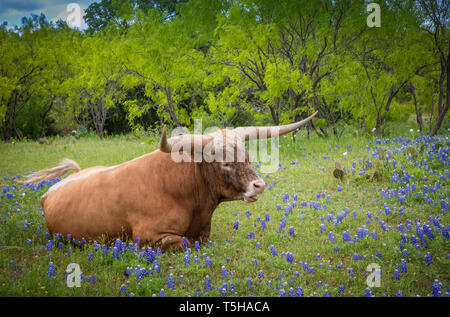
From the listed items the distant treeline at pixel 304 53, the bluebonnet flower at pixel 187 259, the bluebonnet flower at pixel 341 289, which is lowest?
the bluebonnet flower at pixel 341 289

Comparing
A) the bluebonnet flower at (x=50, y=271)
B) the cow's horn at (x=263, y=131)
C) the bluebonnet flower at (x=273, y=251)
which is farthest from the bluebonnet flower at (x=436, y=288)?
the bluebonnet flower at (x=50, y=271)

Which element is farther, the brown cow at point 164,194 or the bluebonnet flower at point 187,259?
the brown cow at point 164,194

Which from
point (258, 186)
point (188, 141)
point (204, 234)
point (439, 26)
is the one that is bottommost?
point (204, 234)

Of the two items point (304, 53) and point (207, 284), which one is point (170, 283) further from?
point (304, 53)

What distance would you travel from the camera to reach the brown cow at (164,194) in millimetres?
4570

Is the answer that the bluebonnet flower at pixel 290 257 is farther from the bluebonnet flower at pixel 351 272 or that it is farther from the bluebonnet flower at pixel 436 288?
→ the bluebonnet flower at pixel 436 288

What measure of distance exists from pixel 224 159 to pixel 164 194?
3.20ft

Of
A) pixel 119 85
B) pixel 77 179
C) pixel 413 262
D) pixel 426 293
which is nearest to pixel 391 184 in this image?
pixel 413 262

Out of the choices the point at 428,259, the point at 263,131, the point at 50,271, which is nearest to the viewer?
the point at 50,271

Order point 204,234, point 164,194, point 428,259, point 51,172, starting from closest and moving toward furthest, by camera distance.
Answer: point 428,259
point 164,194
point 204,234
point 51,172

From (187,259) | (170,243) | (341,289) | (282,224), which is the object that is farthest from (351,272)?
(170,243)

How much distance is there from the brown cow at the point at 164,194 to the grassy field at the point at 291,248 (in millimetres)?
286

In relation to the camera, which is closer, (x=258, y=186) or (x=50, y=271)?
(x=50, y=271)

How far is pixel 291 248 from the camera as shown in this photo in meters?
4.97
